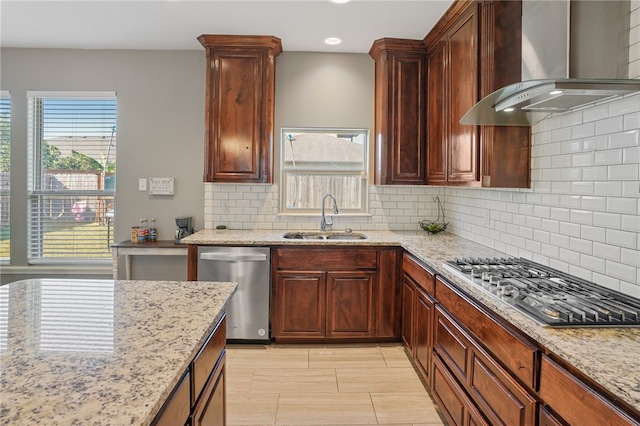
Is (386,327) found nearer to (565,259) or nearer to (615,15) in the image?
(565,259)

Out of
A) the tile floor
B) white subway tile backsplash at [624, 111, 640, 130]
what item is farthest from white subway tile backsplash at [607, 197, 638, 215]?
the tile floor

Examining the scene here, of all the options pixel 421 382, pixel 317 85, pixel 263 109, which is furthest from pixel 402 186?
pixel 421 382

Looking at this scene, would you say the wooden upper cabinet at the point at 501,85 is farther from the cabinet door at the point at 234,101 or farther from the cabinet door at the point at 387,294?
the cabinet door at the point at 234,101

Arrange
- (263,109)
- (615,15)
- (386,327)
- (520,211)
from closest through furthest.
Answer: (615,15) < (520,211) < (386,327) < (263,109)

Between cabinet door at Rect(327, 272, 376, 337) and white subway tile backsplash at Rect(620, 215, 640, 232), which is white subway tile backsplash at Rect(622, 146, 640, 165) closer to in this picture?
white subway tile backsplash at Rect(620, 215, 640, 232)

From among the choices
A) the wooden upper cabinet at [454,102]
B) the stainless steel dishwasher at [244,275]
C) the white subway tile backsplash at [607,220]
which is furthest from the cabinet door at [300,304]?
the white subway tile backsplash at [607,220]

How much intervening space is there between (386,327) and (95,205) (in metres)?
3.14

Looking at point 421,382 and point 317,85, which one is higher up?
point 317,85

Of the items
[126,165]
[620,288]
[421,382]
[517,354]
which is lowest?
[421,382]

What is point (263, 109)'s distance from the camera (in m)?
3.52

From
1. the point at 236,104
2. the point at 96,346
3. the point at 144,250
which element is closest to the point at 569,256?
the point at 96,346

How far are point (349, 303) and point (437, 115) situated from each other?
5.75 feet

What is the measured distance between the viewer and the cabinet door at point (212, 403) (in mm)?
1267

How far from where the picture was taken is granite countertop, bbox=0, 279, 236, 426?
792 millimetres
